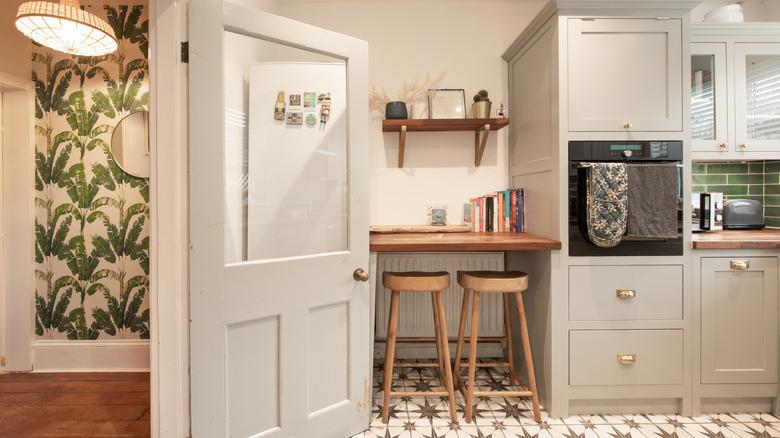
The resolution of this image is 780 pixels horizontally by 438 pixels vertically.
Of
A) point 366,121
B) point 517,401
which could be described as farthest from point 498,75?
point 517,401

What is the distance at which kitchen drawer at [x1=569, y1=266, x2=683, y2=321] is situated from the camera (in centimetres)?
207

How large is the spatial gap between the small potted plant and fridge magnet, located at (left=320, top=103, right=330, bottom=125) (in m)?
1.20

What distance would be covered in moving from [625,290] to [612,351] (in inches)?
13.1

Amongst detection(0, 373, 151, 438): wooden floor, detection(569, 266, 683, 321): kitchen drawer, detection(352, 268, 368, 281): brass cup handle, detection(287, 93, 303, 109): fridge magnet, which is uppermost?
detection(287, 93, 303, 109): fridge magnet

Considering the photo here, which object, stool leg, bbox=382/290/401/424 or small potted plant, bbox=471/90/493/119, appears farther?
small potted plant, bbox=471/90/493/119

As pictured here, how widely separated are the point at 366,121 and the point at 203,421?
4.85 ft

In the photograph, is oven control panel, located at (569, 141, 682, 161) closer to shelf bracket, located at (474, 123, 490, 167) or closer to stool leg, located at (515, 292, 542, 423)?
shelf bracket, located at (474, 123, 490, 167)

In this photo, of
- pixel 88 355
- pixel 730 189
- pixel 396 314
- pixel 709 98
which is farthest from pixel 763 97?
pixel 88 355

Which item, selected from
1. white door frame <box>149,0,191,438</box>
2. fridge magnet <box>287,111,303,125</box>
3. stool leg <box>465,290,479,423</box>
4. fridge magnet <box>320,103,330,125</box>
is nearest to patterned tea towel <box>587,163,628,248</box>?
stool leg <box>465,290,479,423</box>

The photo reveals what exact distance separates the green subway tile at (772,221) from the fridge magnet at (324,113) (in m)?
3.10

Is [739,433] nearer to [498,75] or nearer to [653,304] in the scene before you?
[653,304]

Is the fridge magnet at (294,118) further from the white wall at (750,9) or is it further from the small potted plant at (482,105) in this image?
the white wall at (750,9)

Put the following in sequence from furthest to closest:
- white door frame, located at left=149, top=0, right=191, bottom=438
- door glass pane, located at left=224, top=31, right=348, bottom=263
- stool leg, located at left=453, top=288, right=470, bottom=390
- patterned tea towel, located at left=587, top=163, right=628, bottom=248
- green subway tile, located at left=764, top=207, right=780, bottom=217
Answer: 1. green subway tile, located at left=764, top=207, right=780, bottom=217
2. stool leg, located at left=453, top=288, right=470, bottom=390
3. patterned tea towel, located at left=587, top=163, right=628, bottom=248
4. door glass pane, located at left=224, top=31, right=348, bottom=263
5. white door frame, located at left=149, top=0, right=191, bottom=438

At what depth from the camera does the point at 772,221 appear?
271cm
